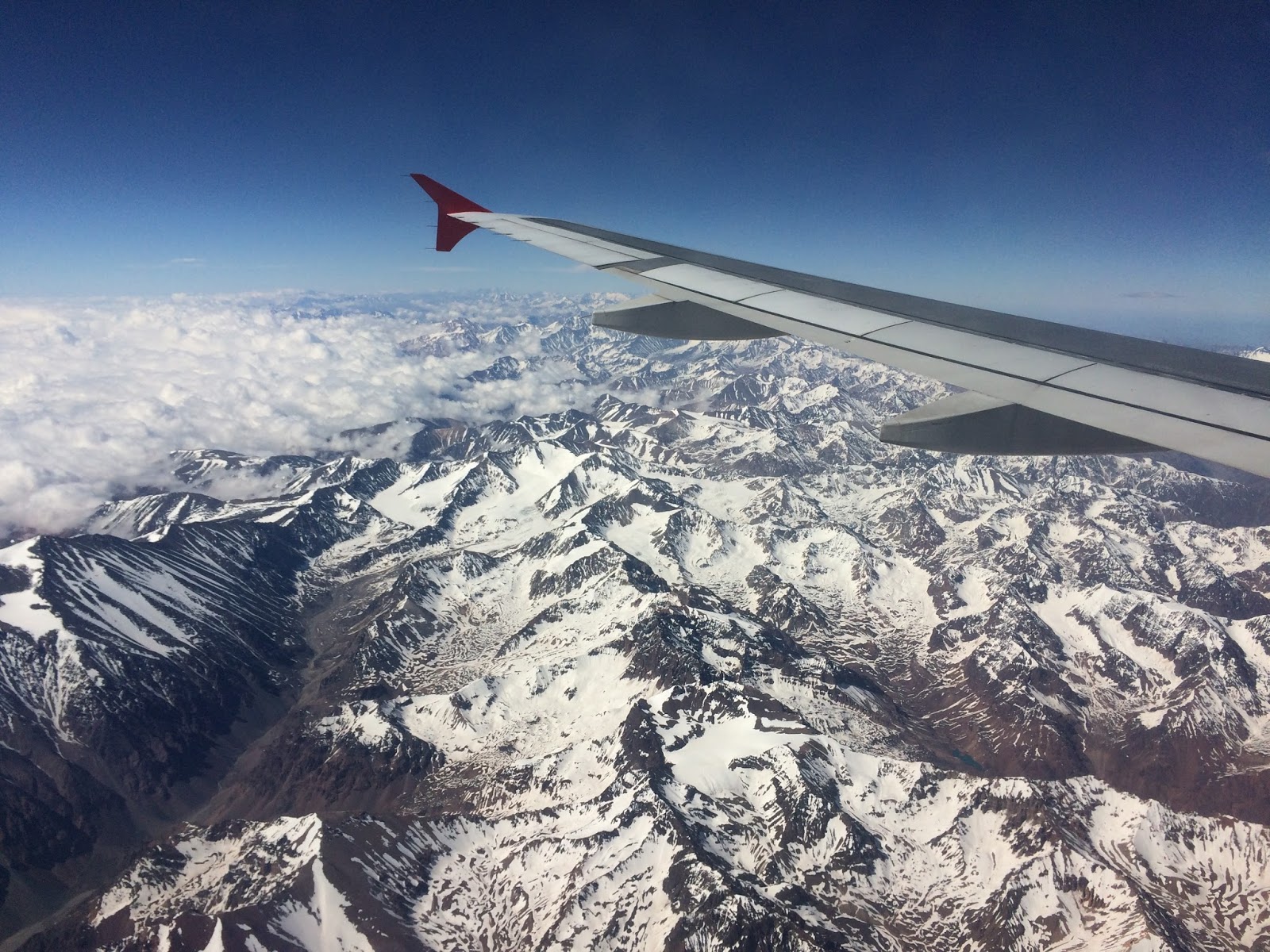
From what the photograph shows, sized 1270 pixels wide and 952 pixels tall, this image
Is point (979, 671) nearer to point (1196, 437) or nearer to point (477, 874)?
point (477, 874)

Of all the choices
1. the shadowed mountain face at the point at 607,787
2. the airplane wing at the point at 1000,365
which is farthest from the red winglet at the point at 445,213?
the shadowed mountain face at the point at 607,787

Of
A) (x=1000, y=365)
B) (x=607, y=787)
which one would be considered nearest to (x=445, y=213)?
(x=1000, y=365)

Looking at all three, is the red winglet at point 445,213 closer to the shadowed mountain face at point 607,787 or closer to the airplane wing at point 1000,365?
the airplane wing at point 1000,365

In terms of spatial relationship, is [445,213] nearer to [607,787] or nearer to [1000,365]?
[1000,365]

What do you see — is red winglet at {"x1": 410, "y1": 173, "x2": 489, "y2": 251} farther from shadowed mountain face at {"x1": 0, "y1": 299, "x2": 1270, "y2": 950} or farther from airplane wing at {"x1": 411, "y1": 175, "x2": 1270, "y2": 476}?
shadowed mountain face at {"x1": 0, "y1": 299, "x2": 1270, "y2": 950}

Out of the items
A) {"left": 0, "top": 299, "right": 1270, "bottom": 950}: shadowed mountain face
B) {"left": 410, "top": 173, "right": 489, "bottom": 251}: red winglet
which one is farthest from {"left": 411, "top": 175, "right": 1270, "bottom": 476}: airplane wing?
{"left": 0, "top": 299, "right": 1270, "bottom": 950}: shadowed mountain face
